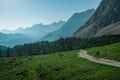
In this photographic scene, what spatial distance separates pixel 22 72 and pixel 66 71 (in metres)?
28.6

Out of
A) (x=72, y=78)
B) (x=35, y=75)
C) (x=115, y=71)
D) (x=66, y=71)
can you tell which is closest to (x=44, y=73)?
(x=35, y=75)

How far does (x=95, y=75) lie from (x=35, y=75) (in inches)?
1120

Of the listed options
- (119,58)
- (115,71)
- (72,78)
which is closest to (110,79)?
(115,71)

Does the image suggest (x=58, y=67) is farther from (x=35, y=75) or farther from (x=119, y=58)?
(x=119, y=58)

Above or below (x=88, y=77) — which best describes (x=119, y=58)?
above

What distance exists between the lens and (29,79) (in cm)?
6588

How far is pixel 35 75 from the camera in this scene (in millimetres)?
66188

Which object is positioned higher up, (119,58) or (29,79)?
(119,58)

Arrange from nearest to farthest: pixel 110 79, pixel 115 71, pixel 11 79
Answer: pixel 110 79, pixel 115 71, pixel 11 79

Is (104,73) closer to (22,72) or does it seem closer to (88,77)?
(88,77)

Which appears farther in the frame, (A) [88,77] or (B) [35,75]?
(B) [35,75]

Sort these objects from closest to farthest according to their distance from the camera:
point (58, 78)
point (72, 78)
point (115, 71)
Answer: point (115, 71) < point (72, 78) < point (58, 78)

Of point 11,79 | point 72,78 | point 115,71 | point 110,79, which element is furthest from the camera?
point 11,79

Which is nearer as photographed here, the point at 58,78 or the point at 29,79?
the point at 58,78
